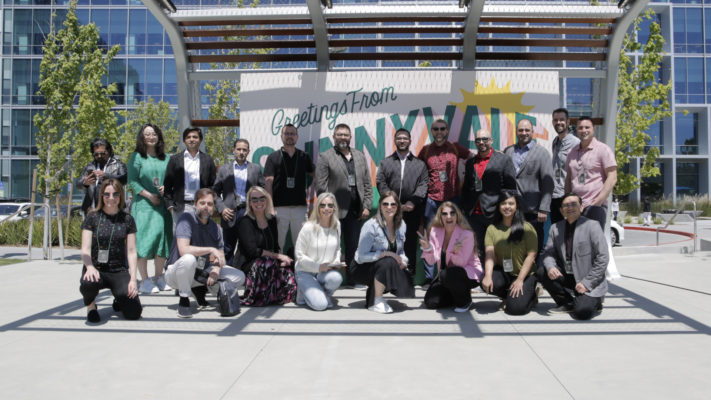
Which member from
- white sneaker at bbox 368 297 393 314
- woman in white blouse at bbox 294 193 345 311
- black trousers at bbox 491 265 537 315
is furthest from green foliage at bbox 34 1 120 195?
black trousers at bbox 491 265 537 315

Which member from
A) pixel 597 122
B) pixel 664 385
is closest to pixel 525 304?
pixel 664 385

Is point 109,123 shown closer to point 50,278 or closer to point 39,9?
point 50,278

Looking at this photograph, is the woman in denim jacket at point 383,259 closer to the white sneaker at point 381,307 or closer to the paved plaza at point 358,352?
the white sneaker at point 381,307

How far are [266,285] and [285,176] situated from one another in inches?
60.4

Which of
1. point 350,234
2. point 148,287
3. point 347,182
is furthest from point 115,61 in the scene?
point 350,234

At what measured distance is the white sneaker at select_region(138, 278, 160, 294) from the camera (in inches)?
236

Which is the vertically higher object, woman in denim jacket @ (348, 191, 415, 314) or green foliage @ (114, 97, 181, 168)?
green foliage @ (114, 97, 181, 168)

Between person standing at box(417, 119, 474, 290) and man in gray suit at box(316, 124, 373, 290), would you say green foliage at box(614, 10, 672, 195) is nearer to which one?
person standing at box(417, 119, 474, 290)

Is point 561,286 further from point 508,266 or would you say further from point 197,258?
point 197,258

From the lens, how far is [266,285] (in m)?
5.29

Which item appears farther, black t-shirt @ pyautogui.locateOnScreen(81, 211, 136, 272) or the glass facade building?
the glass facade building

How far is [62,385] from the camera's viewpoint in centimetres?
300

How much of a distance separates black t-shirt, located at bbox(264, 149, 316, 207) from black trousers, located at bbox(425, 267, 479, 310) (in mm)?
2114

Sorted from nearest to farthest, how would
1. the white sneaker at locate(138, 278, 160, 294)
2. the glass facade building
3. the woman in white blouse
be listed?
1. the woman in white blouse
2. the white sneaker at locate(138, 278, 160, 294)
3. the glass facade building
